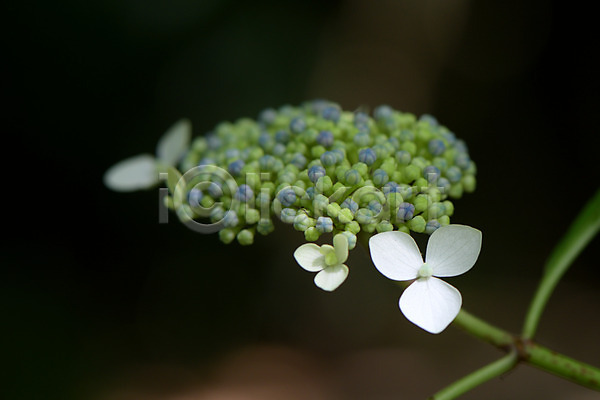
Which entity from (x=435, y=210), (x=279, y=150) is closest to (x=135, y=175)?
(x=279, y=150)

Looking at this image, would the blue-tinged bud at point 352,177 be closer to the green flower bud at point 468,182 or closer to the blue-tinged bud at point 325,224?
the blue-tinged bud at point 325,224

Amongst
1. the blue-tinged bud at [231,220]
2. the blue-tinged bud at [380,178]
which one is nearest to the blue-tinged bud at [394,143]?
the blue-tinged bud at [380,178]

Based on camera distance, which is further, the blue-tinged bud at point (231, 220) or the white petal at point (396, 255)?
the blue-tinged bud at point (231, 220)

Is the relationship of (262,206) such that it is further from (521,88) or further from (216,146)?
(521,88)

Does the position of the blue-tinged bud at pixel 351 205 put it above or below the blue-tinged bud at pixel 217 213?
below

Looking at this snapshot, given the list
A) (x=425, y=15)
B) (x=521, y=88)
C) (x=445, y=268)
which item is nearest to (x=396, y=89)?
(x=425, y=15)

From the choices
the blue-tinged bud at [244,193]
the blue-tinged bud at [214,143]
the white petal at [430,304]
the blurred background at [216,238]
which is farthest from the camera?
the blurred background at [216,238]
